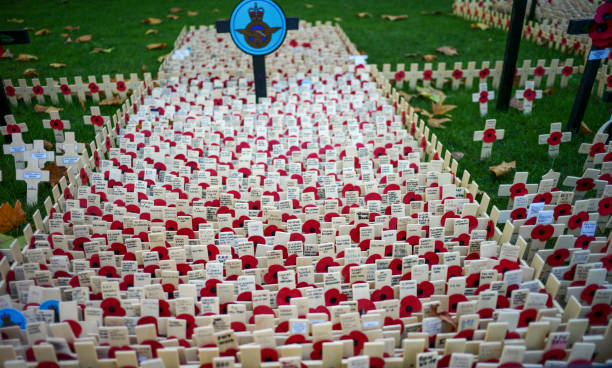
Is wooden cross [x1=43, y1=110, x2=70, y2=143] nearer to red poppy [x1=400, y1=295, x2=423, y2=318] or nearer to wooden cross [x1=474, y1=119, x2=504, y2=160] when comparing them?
red poppy [x1=400, y1=295, x2=423, y2=318]

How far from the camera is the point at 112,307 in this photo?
3.12m

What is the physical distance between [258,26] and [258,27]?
0.02 metres

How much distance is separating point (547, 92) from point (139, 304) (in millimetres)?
7220

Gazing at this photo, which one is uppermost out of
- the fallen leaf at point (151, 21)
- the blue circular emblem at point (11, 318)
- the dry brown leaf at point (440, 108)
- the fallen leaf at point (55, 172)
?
the fallen leaf at point (151, 21)

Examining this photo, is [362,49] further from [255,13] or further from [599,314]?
[599,314]

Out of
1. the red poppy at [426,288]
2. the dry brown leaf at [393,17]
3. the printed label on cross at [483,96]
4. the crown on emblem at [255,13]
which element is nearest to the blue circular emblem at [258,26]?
the crown on emblem at [255,13]

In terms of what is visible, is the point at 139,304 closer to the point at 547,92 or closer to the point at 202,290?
the point at 202,290

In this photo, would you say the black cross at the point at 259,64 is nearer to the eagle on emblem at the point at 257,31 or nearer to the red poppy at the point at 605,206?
the eagle on emblem at the point at 257,31

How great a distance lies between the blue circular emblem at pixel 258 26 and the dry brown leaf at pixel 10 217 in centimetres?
385

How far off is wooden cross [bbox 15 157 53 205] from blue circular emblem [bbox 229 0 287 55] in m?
3.40

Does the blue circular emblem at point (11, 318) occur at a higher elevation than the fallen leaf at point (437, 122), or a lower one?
lower

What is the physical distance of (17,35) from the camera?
602cm

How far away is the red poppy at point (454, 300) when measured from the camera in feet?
10.4

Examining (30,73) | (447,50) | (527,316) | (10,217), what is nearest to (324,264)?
(527,316)
